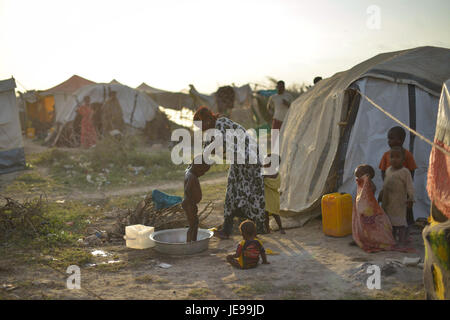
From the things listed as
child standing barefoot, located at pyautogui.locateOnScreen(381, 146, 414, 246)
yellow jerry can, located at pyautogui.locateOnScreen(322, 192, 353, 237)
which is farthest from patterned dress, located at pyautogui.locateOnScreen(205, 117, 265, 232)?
child standing barefoot, located at pyautogui.locateOnScreen(381, 146, 414, 246)

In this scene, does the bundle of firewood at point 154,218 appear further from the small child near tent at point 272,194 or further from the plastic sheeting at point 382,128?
the plastic sheeting at point 382,128

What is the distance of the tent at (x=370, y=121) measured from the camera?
4.55m

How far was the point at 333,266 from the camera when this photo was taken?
3412 millimetres

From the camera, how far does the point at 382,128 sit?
4621 millimetres

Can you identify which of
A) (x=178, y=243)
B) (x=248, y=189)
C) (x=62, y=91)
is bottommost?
(x=178, y=243)

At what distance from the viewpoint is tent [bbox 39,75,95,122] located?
813 inches

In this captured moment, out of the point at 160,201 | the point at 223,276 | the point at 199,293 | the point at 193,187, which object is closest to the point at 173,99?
the point at 160,201

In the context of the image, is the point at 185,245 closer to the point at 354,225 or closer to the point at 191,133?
the point at 354,225

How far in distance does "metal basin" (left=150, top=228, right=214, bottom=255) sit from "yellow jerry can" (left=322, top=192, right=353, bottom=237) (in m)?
1.30

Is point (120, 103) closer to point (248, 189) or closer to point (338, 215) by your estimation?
point (248, 189)

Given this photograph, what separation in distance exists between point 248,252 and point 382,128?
232 cm

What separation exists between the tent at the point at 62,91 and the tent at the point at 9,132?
11027 mm

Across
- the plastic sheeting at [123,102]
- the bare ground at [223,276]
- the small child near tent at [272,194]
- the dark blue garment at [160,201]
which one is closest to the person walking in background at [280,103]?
the small child near tent at [272,194]

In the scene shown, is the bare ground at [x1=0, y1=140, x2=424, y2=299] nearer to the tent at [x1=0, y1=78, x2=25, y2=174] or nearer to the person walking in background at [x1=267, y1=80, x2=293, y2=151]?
the person walking in background at [x1=267, y1=80, x2=293, y2=151]
